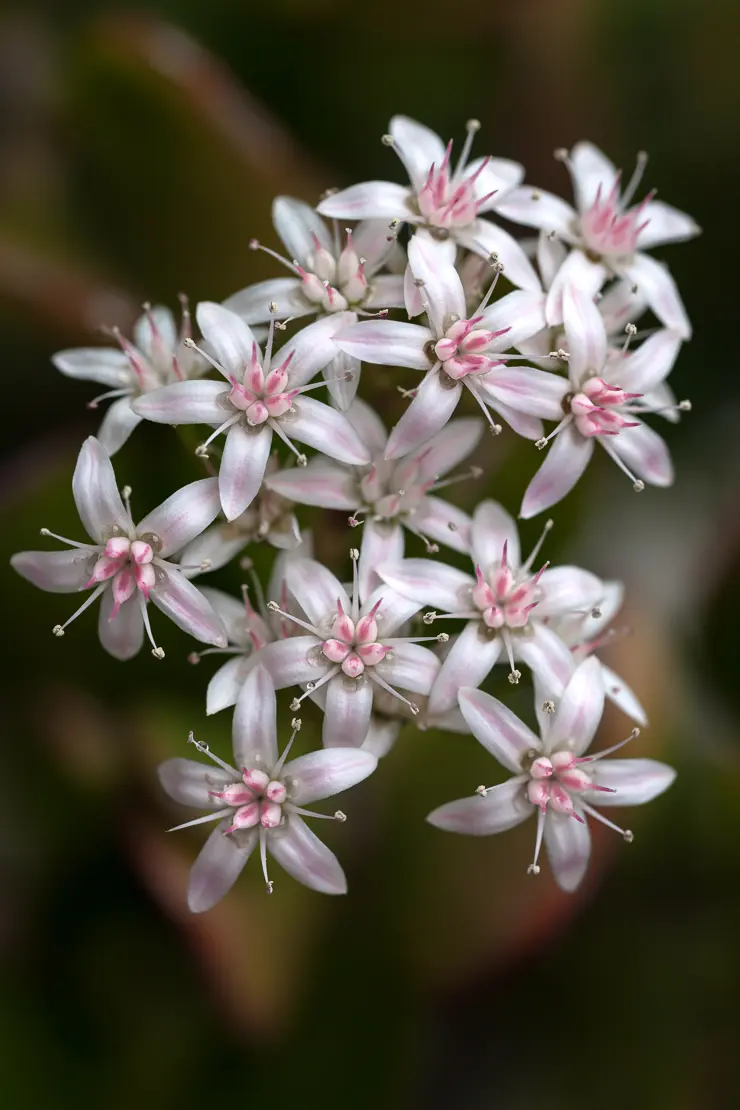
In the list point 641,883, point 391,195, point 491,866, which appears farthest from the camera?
point 641,883

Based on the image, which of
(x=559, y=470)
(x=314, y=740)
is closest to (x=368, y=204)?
(x=559, y=470)

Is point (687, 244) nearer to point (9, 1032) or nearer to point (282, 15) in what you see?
point (282, 15)

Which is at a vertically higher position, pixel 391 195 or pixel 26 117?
pixel 26 117

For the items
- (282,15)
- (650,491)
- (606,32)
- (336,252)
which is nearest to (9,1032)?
(336,252)

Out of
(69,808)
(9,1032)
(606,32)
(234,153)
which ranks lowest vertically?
(9,1032)

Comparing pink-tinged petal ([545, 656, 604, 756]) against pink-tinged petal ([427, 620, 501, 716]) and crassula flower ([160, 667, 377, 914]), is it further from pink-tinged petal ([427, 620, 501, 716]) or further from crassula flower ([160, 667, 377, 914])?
crassula flower ([160, 667, 377, 914])

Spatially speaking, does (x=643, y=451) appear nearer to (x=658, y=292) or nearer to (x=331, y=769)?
(x=658, y=292)
